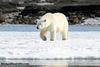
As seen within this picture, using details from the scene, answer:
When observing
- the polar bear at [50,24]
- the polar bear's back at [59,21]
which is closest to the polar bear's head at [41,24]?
the polar bear at [50,24]

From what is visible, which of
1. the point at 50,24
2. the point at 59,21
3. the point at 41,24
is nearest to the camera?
the point at 41,24

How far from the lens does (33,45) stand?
1255cm

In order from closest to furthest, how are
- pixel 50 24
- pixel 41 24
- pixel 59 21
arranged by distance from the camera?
pixel 41 24
pixel 50 24
pixel 59 21

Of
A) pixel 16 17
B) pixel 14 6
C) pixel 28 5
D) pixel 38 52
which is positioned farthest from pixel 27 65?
pixel 28 5

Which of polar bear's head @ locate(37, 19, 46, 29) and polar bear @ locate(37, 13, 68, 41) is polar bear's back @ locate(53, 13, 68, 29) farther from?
polar bear's head @ locate(37, 19, 46, 29)

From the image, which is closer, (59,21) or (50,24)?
(50,24)

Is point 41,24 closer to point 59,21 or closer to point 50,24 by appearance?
point 50,24

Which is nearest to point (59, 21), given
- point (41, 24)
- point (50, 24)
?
point (50, 24)

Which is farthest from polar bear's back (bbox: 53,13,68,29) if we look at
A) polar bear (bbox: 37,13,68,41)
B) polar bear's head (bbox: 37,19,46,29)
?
polar bear's head (bbox: 37,19,46,29)

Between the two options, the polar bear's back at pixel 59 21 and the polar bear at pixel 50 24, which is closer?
the polar bear at pixel 50 24

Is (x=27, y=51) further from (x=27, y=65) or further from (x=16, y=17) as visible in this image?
(x=16, y=17)

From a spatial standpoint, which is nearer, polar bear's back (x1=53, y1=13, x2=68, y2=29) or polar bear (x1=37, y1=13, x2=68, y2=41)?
polar bear (x1=37, y1=13, x2=68, y2=41)

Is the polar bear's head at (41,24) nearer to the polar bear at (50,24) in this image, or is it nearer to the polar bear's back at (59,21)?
the polar bear at (50,24)

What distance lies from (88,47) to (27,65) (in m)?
3.06
